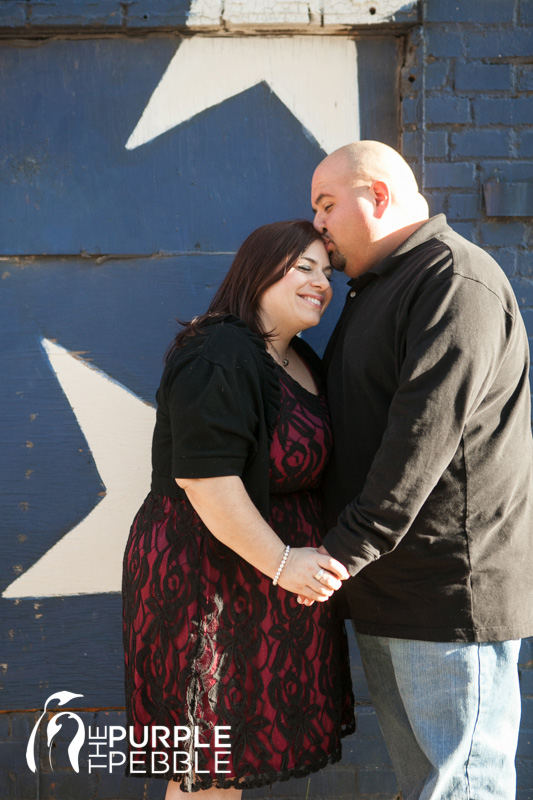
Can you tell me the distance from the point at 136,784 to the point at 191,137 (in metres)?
2.59

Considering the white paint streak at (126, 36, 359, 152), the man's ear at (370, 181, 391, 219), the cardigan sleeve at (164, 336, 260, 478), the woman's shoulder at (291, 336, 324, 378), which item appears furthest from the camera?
the white paint streak at (126, 36, 359, 152)

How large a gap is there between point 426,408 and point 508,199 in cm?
142

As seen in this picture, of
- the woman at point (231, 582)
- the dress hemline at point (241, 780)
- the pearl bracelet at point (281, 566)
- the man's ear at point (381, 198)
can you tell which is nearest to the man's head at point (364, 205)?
the man's ear at point (381, 198)

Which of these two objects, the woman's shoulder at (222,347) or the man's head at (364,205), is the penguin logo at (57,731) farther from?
the man's head at (364,205)

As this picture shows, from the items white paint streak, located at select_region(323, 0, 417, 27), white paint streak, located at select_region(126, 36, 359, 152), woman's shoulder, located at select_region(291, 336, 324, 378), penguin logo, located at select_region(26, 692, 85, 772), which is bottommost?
penguin logo, located at select_region(26, 692, 85, 772)

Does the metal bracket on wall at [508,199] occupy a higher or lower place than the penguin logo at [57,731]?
higher

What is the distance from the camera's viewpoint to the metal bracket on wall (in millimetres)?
2926

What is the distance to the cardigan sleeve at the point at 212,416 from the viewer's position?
1999mm

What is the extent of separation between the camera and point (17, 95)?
3061 millimetres

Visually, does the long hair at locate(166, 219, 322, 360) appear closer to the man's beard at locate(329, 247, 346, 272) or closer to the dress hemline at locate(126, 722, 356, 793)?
the man's beard at locate(329, 247, 346, 272)

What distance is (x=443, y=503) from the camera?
200 centimetres

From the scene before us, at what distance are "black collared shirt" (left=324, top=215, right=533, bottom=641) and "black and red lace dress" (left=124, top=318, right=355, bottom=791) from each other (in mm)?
170

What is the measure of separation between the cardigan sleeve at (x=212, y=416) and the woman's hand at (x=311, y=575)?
27 cm

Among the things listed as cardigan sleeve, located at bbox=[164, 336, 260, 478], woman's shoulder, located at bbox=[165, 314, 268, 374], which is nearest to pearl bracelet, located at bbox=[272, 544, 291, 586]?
cardigan sleeve, located at bbox=[164, 336, 260, 478]
